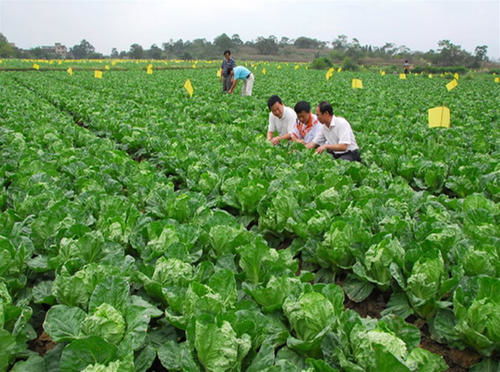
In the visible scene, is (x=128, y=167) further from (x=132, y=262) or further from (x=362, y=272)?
(x=362, y=272)

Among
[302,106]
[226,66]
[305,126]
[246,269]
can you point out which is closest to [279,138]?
[305,126]

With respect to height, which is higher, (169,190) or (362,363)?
(169,190)

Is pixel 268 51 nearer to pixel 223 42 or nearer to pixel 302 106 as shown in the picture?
pixel 223 42

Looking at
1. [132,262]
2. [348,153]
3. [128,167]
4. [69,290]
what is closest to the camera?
[69,290]

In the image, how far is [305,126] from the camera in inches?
270

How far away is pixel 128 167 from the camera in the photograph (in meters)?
4.77

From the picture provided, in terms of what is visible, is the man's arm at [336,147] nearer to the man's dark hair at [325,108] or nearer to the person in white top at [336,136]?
the person in white top at [336,136]

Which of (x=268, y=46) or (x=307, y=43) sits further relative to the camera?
(x=307, y=43)

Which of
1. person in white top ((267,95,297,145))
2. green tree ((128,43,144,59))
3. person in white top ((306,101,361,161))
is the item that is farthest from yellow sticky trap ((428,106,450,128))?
green tree ((128,43,144,59))

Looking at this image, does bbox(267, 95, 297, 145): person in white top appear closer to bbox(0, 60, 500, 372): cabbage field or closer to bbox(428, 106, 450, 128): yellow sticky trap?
bbox(0, 60, 500, 372): cabbage field

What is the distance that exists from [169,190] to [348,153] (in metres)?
3.29

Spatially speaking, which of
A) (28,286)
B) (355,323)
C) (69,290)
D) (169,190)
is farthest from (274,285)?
(169,190)

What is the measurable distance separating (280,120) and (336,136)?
1.42 metres

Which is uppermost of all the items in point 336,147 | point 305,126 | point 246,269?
point 305,126
